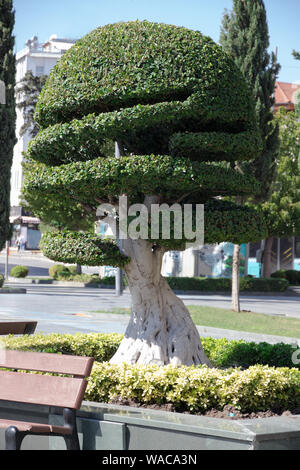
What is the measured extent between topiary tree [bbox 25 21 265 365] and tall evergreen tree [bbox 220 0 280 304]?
12.1 metres

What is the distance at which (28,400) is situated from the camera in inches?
187

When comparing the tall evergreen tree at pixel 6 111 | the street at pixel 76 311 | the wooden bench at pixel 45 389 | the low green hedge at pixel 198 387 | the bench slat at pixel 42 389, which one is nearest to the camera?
the wooden bench at pixel 45 389

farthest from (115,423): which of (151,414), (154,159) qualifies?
(154,159)

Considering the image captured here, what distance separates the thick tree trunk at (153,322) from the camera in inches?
262

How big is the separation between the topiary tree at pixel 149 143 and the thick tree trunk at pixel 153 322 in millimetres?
11

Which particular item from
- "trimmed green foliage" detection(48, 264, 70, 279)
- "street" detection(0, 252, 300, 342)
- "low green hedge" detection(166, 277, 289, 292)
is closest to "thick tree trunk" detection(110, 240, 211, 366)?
"street" detection(0, 252, 300, 342)

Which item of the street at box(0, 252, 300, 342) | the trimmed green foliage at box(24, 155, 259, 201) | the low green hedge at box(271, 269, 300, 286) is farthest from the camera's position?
the low green hedge at box(271, 269, 300, 286)

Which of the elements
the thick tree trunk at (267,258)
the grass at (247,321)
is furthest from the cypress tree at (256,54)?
the thick tree trunk at (267,258)

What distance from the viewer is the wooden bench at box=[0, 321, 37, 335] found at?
7293 mm

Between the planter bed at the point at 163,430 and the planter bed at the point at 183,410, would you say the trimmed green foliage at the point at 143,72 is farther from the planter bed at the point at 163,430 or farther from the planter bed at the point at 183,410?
the planter bed at the point at 163,430

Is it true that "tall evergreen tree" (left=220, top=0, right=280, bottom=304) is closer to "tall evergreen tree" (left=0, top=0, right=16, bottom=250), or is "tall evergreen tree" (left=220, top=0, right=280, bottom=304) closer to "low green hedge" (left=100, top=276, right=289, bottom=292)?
"tall evergreen tree" (left=0, top=0, right=16, bottom=250)

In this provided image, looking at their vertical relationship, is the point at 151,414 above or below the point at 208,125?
below

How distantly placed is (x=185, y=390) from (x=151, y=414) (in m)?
0.65
